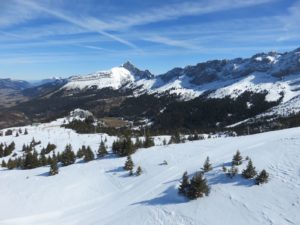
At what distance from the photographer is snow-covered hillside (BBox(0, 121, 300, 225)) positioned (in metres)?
29.9

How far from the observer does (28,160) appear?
79.9 metres

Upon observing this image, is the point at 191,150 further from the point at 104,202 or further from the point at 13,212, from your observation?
the point at 13,212

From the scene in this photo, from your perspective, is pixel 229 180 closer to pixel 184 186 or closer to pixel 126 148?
pixel 184 186

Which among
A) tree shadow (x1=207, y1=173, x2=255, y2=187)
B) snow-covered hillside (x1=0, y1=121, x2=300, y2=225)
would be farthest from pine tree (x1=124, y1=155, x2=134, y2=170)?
tree shadow (x1=207, y1=173, x2=255, y2=187)

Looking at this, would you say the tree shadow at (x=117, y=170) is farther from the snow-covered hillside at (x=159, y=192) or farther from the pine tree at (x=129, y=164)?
the pine tree at (x=129, y=164)

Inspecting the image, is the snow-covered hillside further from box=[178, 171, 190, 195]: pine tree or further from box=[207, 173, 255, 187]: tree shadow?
box=[178, 171, 190, 195]: pine tree

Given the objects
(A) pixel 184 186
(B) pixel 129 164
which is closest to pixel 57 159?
(B) pixel 129 164

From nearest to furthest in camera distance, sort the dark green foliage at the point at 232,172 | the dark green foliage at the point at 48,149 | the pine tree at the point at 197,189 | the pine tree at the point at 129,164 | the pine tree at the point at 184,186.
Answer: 1. the pine tree at the point at 197,189
2. the pine tree at the point at 184,186
3. the dark green foliage at the point at 232,172
4. the pine tree at the point at 129,164
5. the dark green foliage at the point at 48,149

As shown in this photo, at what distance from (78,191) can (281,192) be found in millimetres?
26803

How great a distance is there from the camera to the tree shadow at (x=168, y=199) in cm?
3391

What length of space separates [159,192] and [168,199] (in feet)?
10.4

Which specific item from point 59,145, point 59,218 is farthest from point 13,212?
point 59,145

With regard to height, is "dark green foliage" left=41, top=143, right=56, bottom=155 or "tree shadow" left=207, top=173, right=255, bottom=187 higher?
"dark green foliage" left=41, top=143, right=56, bottom=155

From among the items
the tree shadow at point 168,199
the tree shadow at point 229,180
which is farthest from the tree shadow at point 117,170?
the tree shadow at point 229,180
